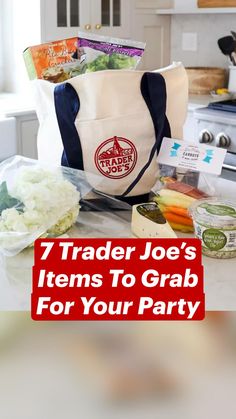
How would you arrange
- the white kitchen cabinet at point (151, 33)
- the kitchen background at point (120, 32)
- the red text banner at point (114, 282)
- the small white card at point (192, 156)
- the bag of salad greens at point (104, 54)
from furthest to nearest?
the white kitchen cabinet at point (151, 33)
the kitchen background at point (120, 32)
the bag of salad greens at point (104, 54)
the small white card at point (192, 156)
the red text banner at point (114, 282)

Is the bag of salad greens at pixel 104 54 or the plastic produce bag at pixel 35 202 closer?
the plastic produce bag at pixel 35 202

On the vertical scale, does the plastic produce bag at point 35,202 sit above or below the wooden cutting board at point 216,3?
below

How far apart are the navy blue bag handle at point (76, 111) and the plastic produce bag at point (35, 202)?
0.07 meters

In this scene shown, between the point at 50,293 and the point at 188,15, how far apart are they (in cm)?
309

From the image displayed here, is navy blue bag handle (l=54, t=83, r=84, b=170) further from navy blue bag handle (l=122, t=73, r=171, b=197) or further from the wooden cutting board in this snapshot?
the wooden cutting board

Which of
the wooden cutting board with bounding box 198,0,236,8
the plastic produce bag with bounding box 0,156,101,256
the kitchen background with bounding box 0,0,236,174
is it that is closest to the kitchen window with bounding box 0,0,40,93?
the kitchen background with bounding box 0,0,236,174

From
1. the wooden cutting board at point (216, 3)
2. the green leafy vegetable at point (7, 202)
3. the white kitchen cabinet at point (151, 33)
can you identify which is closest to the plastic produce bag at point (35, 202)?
the green leafy vegetable at point (7, 202)

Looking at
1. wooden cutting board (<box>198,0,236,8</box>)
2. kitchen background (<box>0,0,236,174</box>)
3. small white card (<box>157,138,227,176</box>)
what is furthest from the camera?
wooden cutting board (<box>198,0,236,8</box>)

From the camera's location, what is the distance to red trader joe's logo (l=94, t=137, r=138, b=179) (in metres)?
1.16

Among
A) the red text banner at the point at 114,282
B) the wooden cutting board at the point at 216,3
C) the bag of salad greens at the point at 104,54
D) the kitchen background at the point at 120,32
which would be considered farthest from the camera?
the wooden cutting board at the point at 216,3

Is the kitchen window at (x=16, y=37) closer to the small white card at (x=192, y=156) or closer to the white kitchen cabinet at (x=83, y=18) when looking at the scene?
the white kitchen cabinet at (x=83, y=18)

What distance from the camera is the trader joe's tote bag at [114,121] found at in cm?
115

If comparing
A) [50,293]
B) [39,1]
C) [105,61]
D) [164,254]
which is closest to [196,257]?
[164,254]

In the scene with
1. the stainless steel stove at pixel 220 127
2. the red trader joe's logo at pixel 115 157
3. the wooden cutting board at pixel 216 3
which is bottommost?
the stainless steel stove at pixel 220 127
